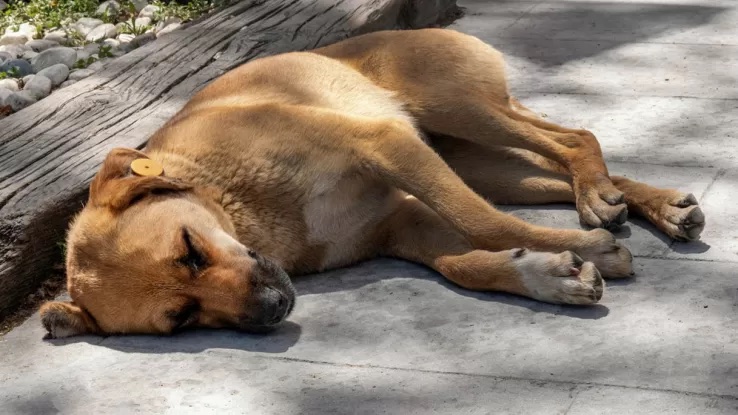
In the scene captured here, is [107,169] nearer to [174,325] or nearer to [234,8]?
[174,325]

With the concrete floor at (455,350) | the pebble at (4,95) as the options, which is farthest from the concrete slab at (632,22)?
the pebble at (4,95)

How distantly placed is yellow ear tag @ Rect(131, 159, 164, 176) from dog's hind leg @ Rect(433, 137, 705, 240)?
155 centimetres

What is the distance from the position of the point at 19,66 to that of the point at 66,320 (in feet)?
10.9

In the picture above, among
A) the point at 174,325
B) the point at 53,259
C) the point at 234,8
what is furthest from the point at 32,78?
the point at 174,325

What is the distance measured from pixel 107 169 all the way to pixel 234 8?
2.69 metres

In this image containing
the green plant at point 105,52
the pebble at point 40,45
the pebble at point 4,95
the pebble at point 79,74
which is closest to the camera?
the pebble at point 4,95

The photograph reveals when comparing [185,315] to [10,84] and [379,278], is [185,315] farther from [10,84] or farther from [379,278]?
[10,84]

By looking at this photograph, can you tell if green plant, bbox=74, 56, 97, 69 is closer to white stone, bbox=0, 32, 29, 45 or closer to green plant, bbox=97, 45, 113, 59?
green plant, bbox=97, 45, 113, 59

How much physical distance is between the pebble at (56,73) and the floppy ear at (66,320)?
287 cm

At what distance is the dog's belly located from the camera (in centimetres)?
460

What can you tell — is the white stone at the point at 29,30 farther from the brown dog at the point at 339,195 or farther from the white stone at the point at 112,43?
the brown dog at the point at 339,195

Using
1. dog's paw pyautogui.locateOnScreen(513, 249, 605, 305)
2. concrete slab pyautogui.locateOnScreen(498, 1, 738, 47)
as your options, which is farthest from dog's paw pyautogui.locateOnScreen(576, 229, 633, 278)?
concrete slab pyautogui.locateOnScreen(498, 1, 738, 47)

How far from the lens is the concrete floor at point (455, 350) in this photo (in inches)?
Result: 139

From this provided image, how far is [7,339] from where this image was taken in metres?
4.48
